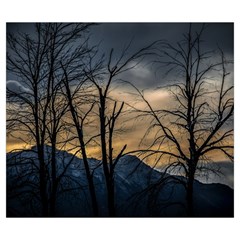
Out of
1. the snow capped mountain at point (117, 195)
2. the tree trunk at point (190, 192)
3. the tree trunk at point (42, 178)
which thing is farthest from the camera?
the tree trunk at point (42, 178)

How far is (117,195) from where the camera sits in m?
6.98

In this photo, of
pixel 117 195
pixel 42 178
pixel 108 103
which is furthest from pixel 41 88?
pixel 117 195

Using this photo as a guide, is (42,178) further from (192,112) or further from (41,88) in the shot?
(192,112)

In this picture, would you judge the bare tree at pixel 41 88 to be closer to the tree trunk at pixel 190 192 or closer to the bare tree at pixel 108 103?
the bare tree at pixel 108 103

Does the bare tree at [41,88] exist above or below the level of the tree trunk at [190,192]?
above

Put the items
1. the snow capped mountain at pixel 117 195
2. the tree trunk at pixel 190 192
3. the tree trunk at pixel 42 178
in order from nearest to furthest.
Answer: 1. the snow capped mountain at pixel 117 195
2. the tree trunk at pixel 190 192
3. the tree trunk at pixel 42 178

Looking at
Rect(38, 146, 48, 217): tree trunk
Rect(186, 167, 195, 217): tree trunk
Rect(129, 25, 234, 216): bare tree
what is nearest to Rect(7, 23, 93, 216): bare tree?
Rect(38, 146, 48, 217): tree trunk

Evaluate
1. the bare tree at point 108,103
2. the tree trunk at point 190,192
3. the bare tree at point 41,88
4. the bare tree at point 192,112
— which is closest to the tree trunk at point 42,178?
the bare tree at point 41,88

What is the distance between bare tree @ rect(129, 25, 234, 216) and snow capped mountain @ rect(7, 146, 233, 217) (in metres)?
0.30

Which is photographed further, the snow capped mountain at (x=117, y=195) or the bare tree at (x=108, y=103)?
the bare tree at (x=108, y=103)

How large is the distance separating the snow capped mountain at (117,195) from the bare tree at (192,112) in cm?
30

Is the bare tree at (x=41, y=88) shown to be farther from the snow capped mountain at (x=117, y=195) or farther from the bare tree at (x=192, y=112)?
the bare tree at (x=192, y=112)

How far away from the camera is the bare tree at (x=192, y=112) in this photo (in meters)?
6.28
